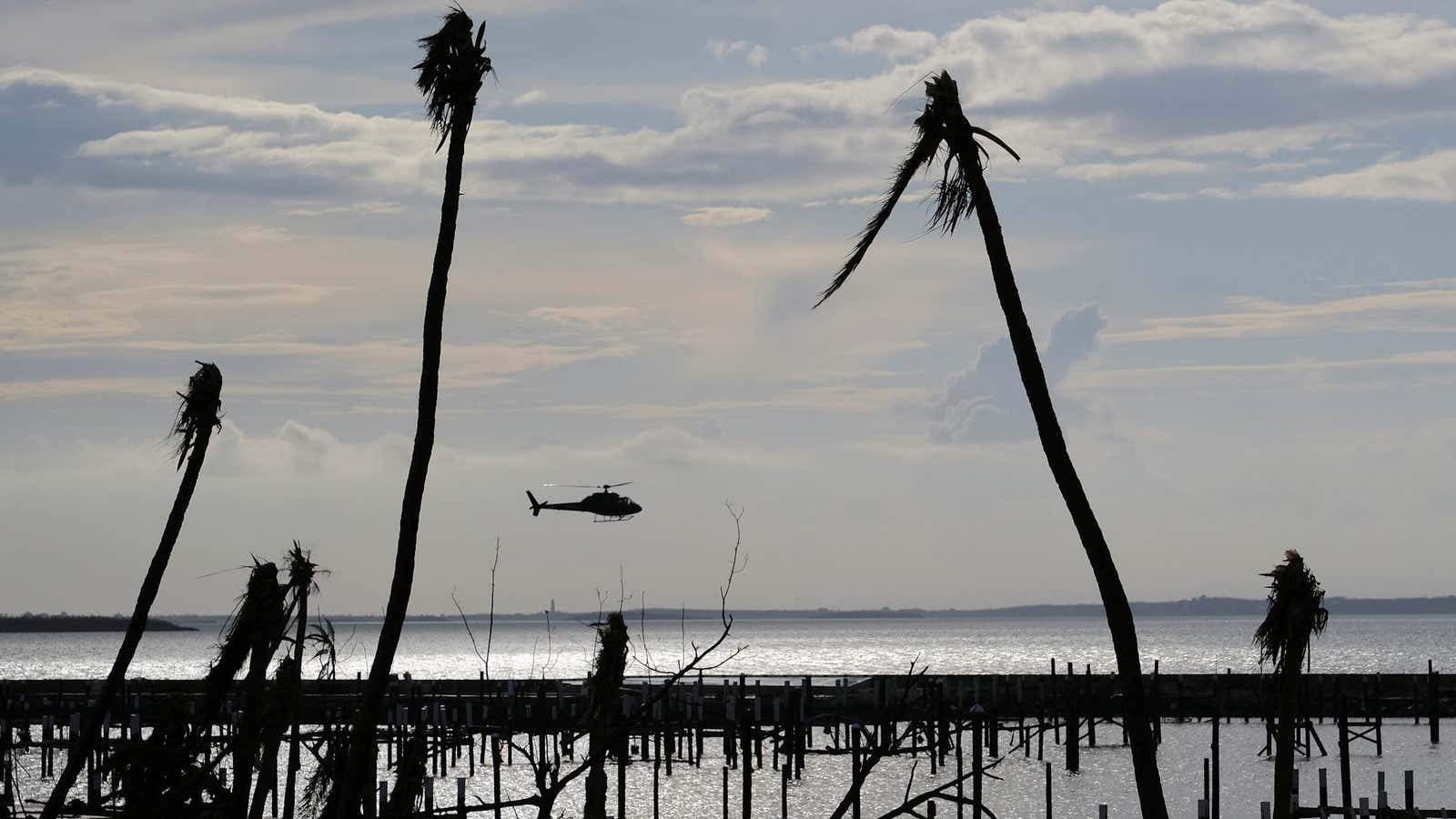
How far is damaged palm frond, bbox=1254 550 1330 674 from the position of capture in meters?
28.2

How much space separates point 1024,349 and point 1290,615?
1140cm

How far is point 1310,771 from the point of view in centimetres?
6788

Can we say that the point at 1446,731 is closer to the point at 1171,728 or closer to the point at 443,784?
the point at 1171,728

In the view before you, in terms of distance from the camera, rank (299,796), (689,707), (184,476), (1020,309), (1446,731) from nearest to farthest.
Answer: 1. (1020,309)
2. (184,476)
3. (299,796)
4. (689,707)
5. (1446,731)

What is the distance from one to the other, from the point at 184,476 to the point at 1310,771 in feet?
159

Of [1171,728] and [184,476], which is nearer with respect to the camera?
[184,476]

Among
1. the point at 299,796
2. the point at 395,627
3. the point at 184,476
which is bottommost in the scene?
the point at 299,796

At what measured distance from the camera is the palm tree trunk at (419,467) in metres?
21.2

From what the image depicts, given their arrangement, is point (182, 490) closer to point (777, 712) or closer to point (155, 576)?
point (155, 576)

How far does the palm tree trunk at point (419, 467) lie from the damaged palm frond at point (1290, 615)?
13317mm

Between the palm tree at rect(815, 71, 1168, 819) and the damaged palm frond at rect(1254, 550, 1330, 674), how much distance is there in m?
10.3

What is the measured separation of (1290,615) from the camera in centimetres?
2825

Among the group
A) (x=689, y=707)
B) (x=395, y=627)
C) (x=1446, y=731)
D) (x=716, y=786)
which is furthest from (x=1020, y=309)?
(x=1446, y=731)

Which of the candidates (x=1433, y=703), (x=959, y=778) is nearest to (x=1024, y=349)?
(x=959, y=778)
